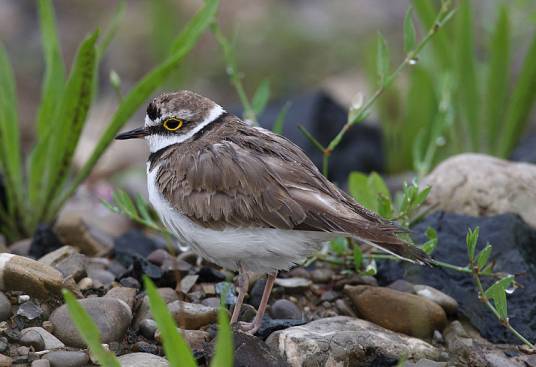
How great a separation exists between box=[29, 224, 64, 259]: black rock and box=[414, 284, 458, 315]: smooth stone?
2493 millimetres

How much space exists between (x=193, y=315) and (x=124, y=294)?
46cm

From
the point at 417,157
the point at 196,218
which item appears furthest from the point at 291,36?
the point at 196,218

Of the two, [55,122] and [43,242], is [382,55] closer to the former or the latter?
[55,122]

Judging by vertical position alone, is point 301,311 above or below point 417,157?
below

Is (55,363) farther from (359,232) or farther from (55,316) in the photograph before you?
(359,232)

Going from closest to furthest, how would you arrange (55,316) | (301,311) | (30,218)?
(55,316) → (301,311) → (30,218)

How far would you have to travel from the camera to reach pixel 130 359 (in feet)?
14.4

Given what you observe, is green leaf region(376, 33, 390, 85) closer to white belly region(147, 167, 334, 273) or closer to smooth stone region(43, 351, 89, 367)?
white belly region(147, 167, 334, 273)

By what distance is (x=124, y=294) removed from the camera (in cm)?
511

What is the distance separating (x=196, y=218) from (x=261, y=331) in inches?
28.8

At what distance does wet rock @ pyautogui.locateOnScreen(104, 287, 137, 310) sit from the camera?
199 inches

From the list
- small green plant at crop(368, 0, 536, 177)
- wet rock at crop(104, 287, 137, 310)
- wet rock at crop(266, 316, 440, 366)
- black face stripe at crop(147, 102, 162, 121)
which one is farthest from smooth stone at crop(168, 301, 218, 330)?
small green plant at crop(368, 0, 536, 177)

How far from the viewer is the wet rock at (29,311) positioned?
4.71 m

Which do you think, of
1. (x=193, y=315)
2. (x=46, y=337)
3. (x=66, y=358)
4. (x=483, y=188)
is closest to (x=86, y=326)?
(x=66, y=358)
